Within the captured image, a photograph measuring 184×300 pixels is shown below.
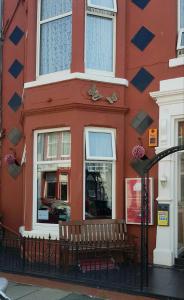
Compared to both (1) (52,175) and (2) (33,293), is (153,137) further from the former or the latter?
(2) (33,293)

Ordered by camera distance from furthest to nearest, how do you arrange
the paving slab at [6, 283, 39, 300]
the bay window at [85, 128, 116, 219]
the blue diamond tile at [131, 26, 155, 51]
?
the blue diamond tile at [131, 26, 155, 51]
the bay window at [85, 128, 116, 219]
the paving slab at [6, 283, 39, 300]

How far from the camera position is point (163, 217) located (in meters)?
9.51

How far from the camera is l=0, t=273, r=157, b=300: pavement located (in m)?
7.59

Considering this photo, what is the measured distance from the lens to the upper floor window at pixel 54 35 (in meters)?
10.3

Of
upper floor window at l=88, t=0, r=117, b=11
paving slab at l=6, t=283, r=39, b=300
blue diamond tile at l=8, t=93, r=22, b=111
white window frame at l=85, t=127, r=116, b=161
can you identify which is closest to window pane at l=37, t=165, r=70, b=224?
white window frame at l=85, t=127, r=116, b=161

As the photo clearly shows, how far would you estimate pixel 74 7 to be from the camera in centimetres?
1003

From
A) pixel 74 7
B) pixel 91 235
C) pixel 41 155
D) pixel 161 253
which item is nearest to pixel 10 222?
pixel 41 155

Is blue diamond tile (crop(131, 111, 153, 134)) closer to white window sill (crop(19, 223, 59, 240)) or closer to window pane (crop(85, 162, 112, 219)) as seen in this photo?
window pane (crop(85, 162, 112, 219))

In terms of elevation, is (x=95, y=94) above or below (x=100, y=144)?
above

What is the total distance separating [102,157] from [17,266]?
8.96 feet

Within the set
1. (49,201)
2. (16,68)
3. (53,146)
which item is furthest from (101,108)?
(16,68)

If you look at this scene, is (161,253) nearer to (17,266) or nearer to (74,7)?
(17,266)

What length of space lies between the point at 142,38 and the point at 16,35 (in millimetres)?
3783

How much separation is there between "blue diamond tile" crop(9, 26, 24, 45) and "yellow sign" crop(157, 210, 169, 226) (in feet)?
19.3
